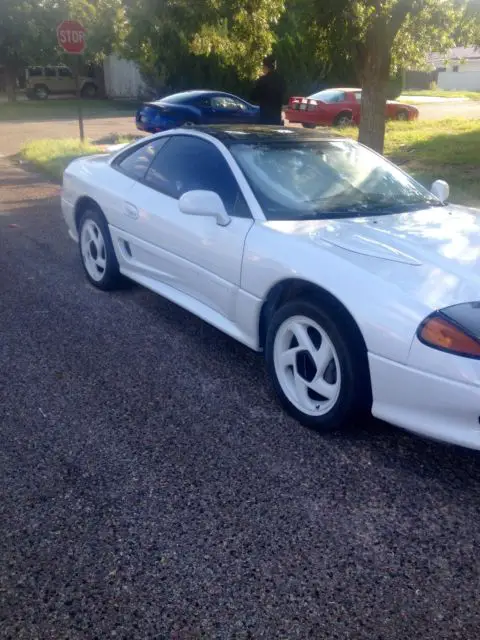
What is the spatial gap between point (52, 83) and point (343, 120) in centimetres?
2425

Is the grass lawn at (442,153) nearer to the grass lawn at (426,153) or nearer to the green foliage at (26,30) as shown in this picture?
the grass lawn at (426,153)

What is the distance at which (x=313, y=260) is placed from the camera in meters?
3.67

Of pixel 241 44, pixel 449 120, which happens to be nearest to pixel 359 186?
pixel 241 44

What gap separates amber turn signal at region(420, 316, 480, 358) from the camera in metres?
3.04

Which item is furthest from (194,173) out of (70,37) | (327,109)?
(327,109)

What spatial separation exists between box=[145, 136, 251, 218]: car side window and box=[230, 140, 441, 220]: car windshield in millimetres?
118

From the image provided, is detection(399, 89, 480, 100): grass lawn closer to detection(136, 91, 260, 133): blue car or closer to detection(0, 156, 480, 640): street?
detection(136, 91, 260, 133): blue car

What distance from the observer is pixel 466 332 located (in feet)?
10.1

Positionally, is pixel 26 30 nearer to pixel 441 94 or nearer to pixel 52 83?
pixel 52 83

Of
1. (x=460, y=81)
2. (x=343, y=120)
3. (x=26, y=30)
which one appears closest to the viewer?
(x=343, y=120)

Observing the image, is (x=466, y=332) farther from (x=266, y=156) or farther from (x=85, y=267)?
(x=85, y=267)

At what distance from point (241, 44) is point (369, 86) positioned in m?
2.35

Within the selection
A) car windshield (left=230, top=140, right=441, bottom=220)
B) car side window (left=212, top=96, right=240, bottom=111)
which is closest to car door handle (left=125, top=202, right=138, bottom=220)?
car windshield (left=230, top=140, right=441, bottom=220)

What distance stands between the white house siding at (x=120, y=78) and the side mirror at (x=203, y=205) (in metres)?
38.6
